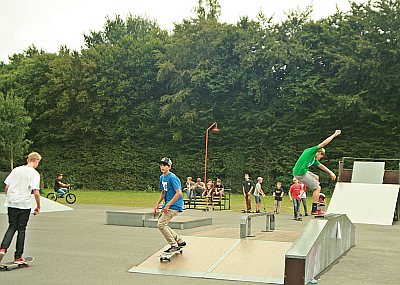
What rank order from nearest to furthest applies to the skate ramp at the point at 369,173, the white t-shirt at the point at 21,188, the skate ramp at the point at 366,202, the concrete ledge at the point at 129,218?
the white t-shirt at the point at 21,188 → the concrete ledge at the point at 129,218 → the skate ramp at the point at 366,202 → the skate ramp at the point at 369,173

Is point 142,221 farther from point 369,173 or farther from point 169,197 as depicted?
point 369,173

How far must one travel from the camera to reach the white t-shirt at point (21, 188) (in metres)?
9.45

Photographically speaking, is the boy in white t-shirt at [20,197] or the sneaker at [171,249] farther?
the sneaker at [171,249]

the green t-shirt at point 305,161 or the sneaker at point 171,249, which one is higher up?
the green t-shirt at point 305,161

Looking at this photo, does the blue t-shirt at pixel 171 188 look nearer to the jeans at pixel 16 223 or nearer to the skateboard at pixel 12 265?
the jeans at pixel 16 223

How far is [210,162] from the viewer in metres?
47.1

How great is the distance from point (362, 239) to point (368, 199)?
817 centimetres

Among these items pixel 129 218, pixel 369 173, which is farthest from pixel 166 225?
pixel 369 173

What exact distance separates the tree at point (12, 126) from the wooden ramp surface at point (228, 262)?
3842cm

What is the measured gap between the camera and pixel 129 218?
18.7m

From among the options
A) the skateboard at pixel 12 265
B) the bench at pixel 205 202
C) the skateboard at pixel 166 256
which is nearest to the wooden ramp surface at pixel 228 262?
the skateboard at pixel 166 256

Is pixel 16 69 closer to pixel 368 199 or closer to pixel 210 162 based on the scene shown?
pixel 210 162

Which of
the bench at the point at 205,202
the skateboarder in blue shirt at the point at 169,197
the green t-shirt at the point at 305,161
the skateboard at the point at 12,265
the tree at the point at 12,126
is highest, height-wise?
the tree at the point at 12,126

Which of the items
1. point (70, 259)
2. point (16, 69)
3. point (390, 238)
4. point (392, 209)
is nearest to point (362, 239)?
point (390, 238)
